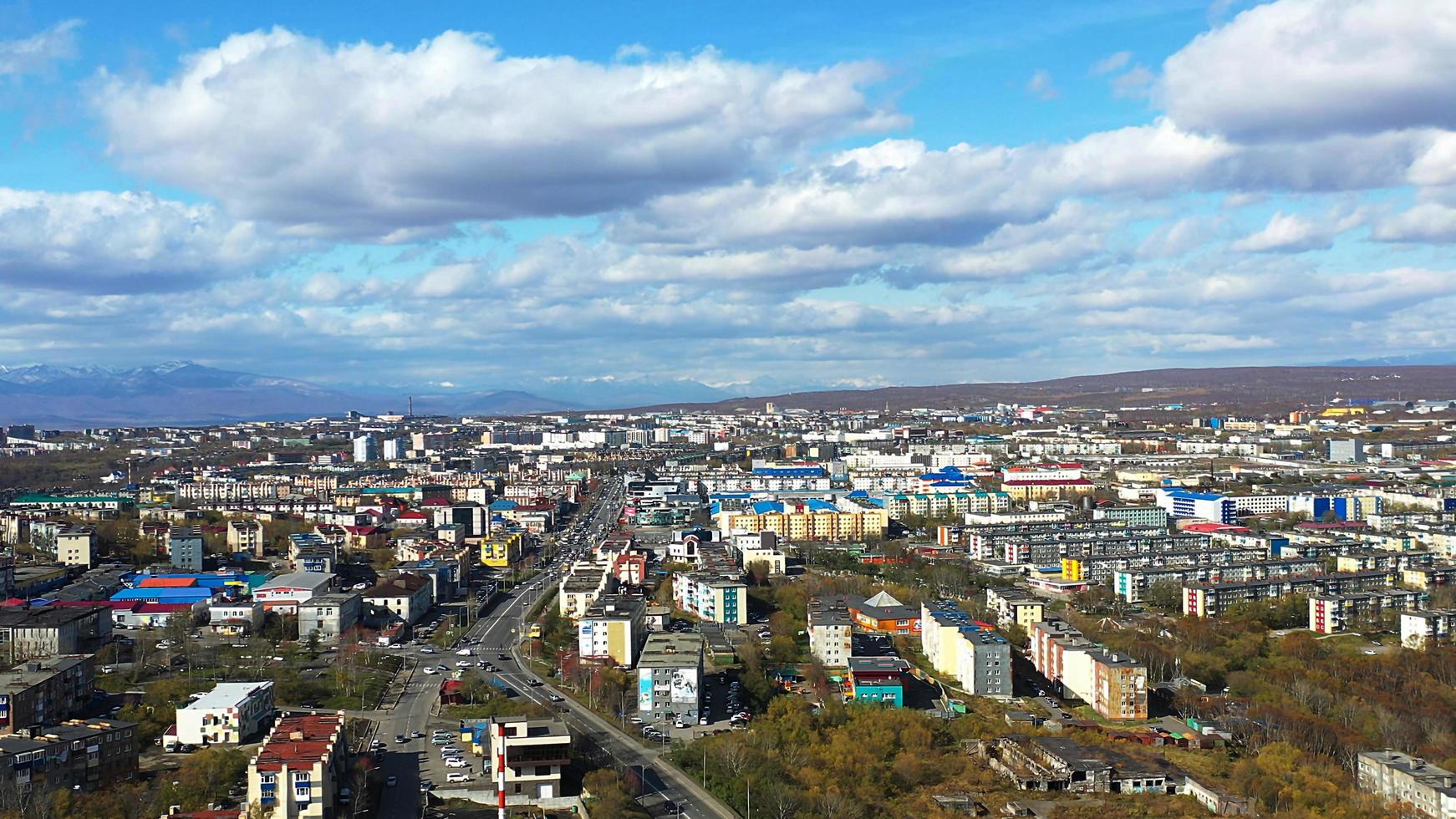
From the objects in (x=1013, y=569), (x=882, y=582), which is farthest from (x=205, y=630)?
(x=1013, y=569)

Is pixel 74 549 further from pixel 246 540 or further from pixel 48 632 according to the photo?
pixel 48 632

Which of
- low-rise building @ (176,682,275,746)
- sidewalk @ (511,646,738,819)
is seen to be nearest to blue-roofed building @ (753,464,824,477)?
sidewalk @ (511,646,738,819)

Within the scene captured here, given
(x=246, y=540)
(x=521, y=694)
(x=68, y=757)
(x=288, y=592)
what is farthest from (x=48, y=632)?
(x=246, y=540)

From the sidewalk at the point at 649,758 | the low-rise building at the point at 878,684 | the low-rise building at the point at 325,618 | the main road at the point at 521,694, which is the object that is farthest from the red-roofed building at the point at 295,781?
the low-rise building at the point at 325,618

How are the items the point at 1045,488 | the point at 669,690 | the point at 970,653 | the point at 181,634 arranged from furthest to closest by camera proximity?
the point at 1045,488 → the point at 181,634 → the point at 970,653 → the point at 669,690

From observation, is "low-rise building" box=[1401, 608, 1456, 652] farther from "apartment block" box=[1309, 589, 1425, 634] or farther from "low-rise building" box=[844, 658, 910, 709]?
"low-rise building" box=[844, 658, 910, 709]

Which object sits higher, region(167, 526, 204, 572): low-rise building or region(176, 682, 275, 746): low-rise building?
region(167, 526, 204, 572): low-rise building
